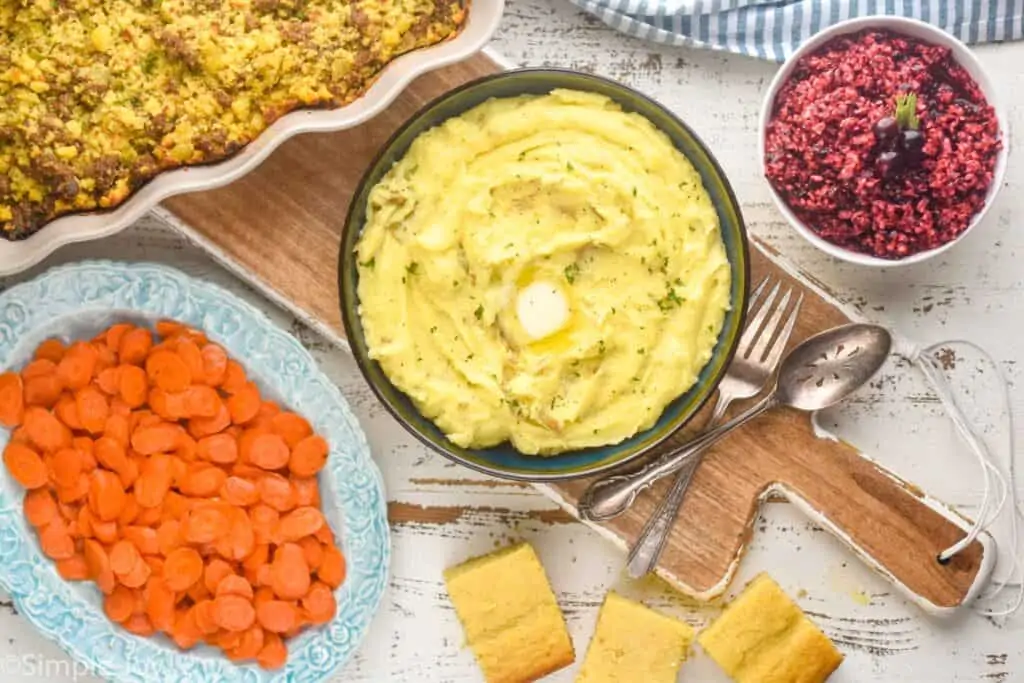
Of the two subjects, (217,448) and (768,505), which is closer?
(217,448)

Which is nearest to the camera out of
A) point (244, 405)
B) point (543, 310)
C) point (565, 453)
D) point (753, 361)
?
point (543, 310)

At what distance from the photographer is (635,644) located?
298 cm

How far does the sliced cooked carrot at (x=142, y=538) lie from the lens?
2908 millimetres

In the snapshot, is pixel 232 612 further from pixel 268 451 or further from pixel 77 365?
pixel 77 365

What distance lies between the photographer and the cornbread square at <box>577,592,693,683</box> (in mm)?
2969

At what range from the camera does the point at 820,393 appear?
285 cm

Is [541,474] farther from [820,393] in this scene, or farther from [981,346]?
[981,346]

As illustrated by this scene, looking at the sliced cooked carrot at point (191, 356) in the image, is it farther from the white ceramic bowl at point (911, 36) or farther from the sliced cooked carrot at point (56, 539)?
the white ceramic bowl at point (911, 36)

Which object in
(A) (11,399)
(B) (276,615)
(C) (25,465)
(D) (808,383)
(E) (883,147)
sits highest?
(E) (883,147)

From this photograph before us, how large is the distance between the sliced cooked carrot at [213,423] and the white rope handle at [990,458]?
1.68m

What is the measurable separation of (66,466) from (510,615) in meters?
1.13

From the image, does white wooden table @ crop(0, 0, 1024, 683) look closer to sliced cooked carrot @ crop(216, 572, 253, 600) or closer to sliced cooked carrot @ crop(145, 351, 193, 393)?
sliced cooked carrot @ crop(145, 351, 193, 393)

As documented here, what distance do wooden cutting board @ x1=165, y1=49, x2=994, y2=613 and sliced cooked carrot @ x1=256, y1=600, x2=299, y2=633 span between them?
2.27ft

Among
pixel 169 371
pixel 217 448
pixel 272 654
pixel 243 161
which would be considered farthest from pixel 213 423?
pixel 243 161
